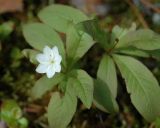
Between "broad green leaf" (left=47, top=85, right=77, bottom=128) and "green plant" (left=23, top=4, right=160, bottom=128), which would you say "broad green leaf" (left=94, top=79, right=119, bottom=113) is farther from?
"broad green leaf" (left=47, top=85, right=77, bottom=128)

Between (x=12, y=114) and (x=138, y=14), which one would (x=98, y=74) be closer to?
(x=12, y=114)

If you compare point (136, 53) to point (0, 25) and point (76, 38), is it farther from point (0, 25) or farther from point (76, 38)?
point (0, 25)

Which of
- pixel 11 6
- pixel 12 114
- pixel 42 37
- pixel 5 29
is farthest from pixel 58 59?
pixel 11 6

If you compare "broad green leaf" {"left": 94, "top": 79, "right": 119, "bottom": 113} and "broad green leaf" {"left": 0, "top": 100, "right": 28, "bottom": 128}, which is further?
"broad green leaf" {"left": 0, "top": 100, "right": 28, "bottom": 128}

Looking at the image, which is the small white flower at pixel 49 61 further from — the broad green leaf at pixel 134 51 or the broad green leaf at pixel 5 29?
the broad green leaf at pixel 5 29

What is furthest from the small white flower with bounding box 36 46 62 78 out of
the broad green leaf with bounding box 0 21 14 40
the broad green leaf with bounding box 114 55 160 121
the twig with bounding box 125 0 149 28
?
the twig with bounding box 125 0 149 28

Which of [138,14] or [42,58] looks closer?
[42,58]
